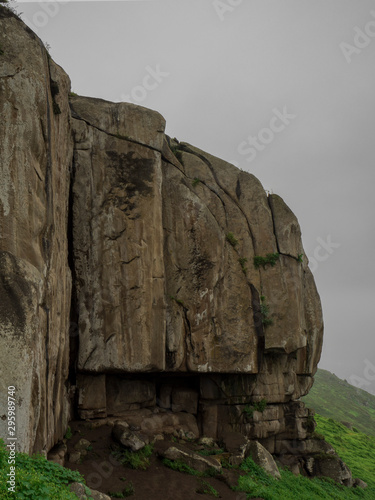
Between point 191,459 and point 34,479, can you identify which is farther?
point 191,459

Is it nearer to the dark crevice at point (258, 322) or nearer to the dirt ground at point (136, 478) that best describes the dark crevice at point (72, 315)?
the dirt ground at point (136, 478)

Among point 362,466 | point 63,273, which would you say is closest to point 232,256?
point 63,273

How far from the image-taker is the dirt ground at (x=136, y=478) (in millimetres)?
12539

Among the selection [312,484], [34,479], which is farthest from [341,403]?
[34,479]

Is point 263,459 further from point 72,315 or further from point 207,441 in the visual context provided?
point 72,315

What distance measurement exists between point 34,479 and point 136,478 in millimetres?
7585

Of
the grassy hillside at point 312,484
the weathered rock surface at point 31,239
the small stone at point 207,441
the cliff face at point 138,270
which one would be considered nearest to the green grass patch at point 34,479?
the weathered rock surface at point 31,239

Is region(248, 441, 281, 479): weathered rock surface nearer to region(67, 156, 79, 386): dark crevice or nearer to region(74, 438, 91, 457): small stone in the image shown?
region(74, 438, 91, 457): small stone

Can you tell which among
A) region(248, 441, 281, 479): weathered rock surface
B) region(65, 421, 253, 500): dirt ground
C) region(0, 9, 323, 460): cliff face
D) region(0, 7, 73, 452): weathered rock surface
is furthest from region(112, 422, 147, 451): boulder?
region(248, 441, 281, 479): weathered rock surface

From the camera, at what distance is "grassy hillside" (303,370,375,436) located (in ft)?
176

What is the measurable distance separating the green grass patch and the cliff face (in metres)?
1.42

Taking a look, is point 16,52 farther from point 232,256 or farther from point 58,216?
point 232,256

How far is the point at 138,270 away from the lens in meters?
17.2

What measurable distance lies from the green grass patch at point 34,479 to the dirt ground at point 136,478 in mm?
4125
